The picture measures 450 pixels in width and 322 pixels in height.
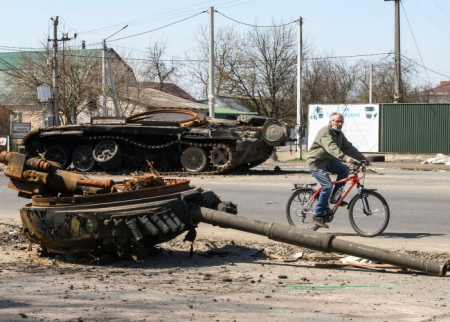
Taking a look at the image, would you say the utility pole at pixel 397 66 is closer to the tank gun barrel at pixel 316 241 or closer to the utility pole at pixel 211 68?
the utility pole at pixel 211 68

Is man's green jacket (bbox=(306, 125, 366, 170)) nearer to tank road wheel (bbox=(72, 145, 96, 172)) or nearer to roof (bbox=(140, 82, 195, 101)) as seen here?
tank road wheel (bbox=(72, 145, 96, 172))

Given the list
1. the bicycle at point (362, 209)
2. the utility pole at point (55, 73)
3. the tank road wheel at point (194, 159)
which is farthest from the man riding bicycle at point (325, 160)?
the utility pole at point (55, 73)

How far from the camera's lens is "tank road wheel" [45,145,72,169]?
23.8m

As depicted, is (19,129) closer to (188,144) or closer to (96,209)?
(188,144)

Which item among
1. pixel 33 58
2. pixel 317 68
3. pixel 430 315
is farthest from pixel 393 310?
pixel 317 68

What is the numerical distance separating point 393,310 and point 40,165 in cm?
427

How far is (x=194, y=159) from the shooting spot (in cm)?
2250

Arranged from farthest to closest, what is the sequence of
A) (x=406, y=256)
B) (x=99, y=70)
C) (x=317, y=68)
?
1. (x=317, y=68)
2. (x=99, y=70)
3. (x=406, y=256)

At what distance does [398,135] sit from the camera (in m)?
34.2

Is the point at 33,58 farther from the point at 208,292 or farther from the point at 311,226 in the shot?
the point at 208,292

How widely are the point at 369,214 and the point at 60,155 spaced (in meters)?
15.1

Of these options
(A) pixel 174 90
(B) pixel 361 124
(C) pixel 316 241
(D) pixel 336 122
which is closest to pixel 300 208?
(D) pixel 336 122

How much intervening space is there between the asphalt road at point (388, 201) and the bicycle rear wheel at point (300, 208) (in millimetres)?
339

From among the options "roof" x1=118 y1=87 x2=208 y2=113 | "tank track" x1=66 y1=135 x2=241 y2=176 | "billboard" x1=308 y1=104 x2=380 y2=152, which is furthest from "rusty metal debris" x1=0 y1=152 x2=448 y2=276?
"roof" x1=118 y1=87 x2=208 y2=113
